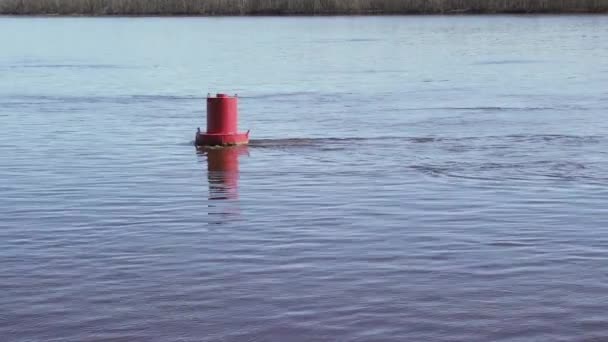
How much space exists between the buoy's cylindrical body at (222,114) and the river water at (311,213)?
529 millimetres

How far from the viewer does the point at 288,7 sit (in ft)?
238

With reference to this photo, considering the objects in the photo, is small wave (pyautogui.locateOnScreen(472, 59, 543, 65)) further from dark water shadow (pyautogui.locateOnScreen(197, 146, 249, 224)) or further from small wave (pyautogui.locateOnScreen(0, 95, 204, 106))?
dark water shadow (pyautogui.locateOnScreen(197, 146, 249, 224))

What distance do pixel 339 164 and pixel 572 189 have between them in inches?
128

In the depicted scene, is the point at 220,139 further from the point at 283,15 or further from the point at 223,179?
the point at 283,15

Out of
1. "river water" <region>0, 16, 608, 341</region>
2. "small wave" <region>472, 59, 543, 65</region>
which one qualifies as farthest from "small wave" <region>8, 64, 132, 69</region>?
"small wave" <region>472, 59, 543, 65</region>

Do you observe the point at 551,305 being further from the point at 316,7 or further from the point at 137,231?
the point at 316,7

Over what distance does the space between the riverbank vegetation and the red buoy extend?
50677mm

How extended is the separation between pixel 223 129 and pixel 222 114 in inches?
12.8

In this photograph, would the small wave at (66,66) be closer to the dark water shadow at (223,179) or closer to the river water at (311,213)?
the river water at (311,213)

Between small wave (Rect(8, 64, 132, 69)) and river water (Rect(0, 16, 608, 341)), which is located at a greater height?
river water (Rect(0, 16, 608, 341))

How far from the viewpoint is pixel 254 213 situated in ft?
38.8

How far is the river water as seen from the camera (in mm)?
8055

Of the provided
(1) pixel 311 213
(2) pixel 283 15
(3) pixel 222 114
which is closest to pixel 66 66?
(3) pixel 222 114

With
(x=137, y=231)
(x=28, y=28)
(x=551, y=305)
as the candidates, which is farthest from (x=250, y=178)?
(x=28, y=28)
